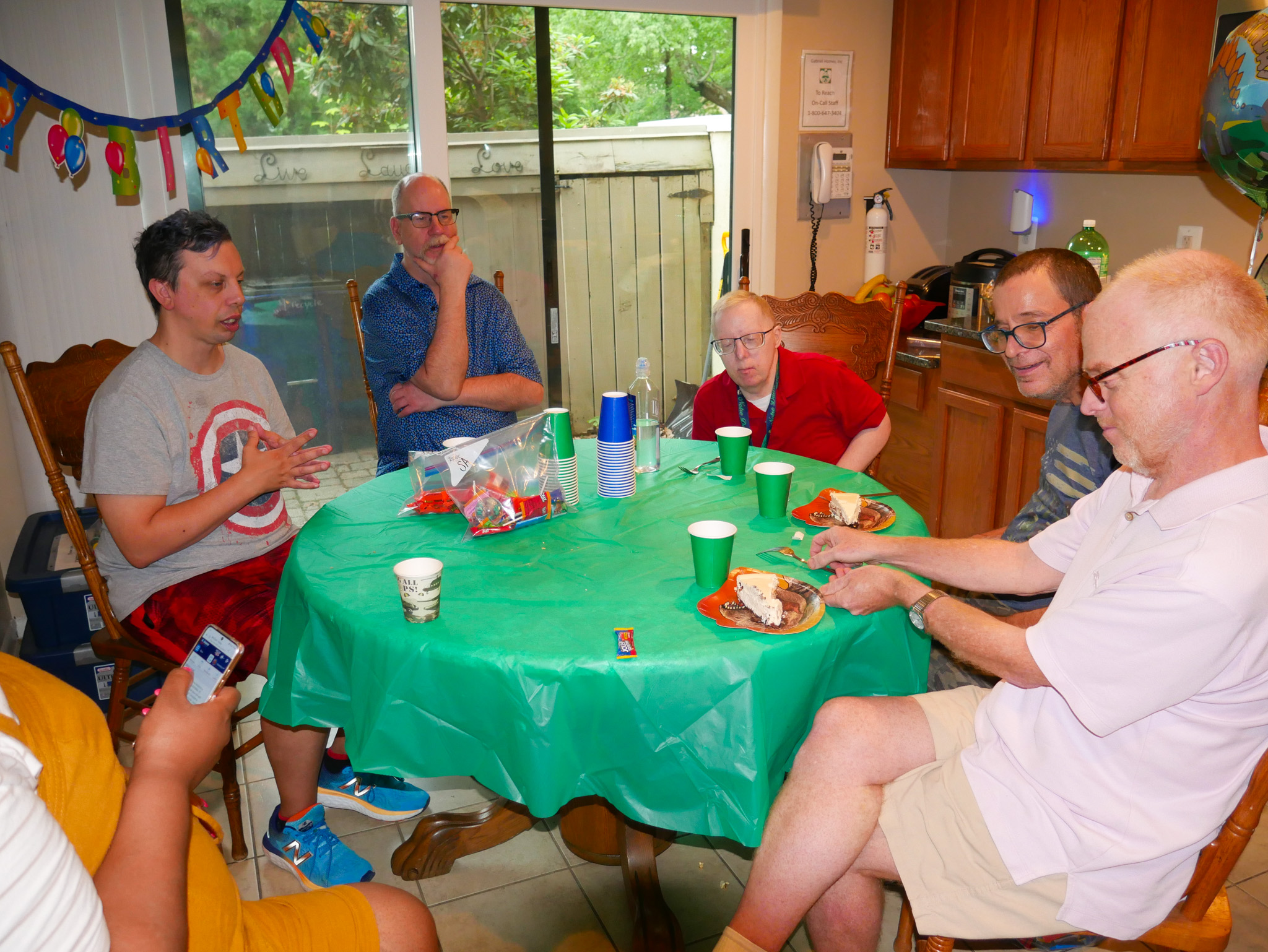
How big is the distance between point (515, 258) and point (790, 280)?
1.24 metres

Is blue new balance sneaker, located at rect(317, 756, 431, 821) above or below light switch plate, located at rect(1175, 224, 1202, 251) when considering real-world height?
below

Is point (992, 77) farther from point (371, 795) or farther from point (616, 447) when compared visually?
point (371, 795)

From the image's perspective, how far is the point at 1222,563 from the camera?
1.11 metres

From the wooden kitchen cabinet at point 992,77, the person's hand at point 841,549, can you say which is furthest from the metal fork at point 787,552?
the wooden kitchen cabinet at point 992,77

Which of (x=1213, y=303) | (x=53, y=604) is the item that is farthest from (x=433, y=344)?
(x=1213, y=303)

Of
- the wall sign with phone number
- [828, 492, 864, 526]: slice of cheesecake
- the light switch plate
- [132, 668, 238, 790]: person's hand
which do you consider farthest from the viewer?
the wall sign with phone number

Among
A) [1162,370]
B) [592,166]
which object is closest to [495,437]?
[1162,370]

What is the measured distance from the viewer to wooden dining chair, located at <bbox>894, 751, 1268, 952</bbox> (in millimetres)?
1207

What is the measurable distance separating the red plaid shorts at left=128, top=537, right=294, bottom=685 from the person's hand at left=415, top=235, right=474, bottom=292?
101cm

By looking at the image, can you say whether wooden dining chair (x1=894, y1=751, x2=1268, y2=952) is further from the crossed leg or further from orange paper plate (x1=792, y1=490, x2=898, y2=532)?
orange paper plate (x1=792, y1=490, x2=898, y2=532)

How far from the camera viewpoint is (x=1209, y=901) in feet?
4.20

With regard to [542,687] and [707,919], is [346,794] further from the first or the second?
[542,687]

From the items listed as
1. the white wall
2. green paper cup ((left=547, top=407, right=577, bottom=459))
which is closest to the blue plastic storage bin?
the white wall

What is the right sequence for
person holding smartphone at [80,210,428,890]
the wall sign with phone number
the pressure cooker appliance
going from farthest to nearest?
1. the wall sign with phone number
2. the pressure cooker appliance
3. person holding smartphone at [80,210,428,890]
